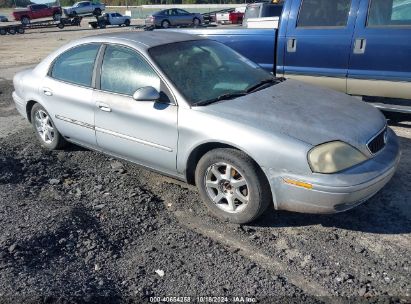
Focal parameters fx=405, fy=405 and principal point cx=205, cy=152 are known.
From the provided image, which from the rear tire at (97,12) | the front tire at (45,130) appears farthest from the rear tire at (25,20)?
the front tire at (45,130)

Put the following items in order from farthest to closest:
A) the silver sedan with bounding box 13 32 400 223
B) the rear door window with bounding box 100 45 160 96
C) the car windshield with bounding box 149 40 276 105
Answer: the rear door window with bounding box 100 45 160 96
the car windshield with bounding box 149 40 276 105
the silver sedan with bounding box 13 32 400 223

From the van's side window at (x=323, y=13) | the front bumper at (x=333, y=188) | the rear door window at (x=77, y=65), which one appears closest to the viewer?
the front bumper at (x=333, y=188)

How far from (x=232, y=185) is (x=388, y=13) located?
11.8ft

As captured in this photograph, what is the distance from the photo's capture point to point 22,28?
34062mm

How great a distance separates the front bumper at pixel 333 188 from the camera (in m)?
2.98

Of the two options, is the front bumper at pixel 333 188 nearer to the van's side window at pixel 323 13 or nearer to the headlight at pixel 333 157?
the headlight at pixel 333 157

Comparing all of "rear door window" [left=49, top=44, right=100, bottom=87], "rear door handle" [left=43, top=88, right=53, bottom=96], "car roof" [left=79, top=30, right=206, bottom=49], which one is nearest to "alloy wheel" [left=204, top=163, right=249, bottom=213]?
"car roof" [left=79, top=30, right=206, bottom=49]

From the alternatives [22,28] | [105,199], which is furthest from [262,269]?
[22,28]

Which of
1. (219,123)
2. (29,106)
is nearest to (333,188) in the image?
(219,123)

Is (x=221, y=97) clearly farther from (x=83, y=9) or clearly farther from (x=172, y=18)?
(x=83, y=9)

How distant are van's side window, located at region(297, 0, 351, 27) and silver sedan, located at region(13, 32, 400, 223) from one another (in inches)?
74.2

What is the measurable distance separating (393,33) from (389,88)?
2.28 feet

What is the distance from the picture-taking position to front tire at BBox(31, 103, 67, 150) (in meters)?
5.10

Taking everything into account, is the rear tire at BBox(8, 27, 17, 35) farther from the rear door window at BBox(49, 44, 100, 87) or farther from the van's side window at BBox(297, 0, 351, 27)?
the van's side window at BBox(297, 0, 351, 27)
